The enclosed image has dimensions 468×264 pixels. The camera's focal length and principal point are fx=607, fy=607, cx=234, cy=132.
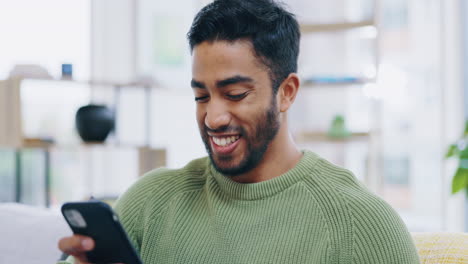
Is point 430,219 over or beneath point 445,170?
beneath

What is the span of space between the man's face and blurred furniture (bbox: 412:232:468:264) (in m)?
0.42

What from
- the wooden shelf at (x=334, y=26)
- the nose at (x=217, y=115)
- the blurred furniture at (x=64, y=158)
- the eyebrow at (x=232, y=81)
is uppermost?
the wooden shelf at (x=334, y=26)

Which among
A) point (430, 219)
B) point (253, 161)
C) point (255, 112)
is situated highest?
point (255, 112)

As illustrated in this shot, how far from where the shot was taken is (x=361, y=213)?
4.15 feet

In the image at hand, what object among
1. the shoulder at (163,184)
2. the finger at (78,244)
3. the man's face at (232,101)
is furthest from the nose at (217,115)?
the finger at (78,244)

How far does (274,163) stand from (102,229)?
48 cm

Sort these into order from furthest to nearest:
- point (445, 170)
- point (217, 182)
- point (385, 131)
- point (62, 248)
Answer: point (385, 131) < point (445, 170) < point (217, 182) < point (62, 248)

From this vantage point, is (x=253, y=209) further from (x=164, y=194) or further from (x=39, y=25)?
(x=39, y=25)

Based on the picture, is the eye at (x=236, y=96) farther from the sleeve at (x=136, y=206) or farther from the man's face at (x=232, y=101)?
the sleeve at (x=136, y=206)

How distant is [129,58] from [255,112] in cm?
322

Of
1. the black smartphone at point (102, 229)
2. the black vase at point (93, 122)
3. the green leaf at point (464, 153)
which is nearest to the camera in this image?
the black smartphone at point (102, 229)

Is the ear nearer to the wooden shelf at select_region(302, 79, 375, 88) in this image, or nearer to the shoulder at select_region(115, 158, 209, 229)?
the shoulder at select_region(115, 158, 209, 229)

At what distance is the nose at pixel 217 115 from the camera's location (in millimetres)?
1259

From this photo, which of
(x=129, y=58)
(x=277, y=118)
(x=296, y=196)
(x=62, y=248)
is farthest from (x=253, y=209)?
(x=129, y=58)
